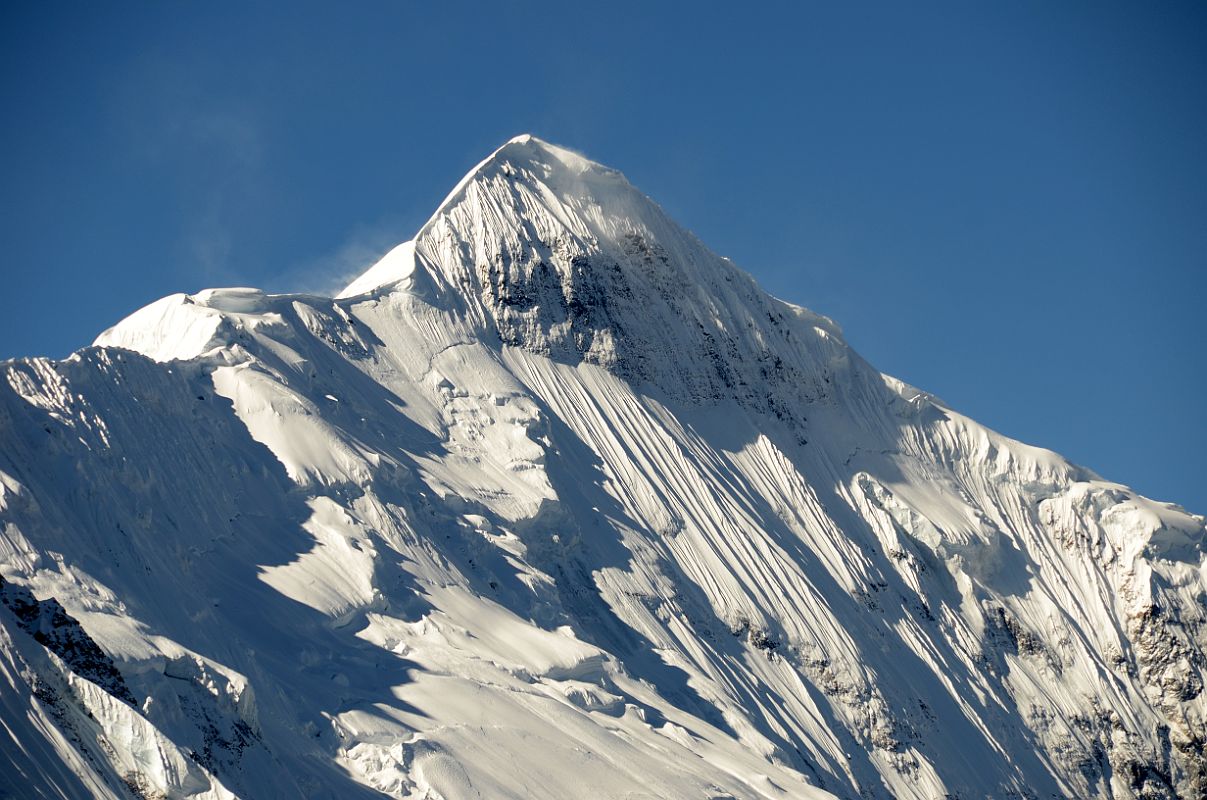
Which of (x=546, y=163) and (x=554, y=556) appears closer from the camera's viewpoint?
(x=554, y=556)

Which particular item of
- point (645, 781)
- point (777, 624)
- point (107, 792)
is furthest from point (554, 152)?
point (107, 792)

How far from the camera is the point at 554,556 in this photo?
242 ft

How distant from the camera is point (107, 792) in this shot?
140 ft

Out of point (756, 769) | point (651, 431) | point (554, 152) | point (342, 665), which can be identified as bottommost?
point (342, 665)

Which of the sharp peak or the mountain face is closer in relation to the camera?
the mountain face

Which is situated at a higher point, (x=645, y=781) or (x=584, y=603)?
Result: (x=584, y=603)

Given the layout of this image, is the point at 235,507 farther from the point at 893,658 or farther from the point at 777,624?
the point at 893,658

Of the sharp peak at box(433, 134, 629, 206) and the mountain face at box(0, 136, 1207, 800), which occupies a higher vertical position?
the sharp peak at box(433, 134, 629, 206)

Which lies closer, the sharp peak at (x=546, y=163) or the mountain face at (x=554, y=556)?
the mountain face at (x=554, y=556)

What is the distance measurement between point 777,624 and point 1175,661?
31134 mm

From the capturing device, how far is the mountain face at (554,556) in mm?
52031

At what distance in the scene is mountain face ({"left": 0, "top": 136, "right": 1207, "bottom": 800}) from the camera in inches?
2048

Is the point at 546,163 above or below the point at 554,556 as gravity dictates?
above

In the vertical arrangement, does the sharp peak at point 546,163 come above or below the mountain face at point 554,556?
above
